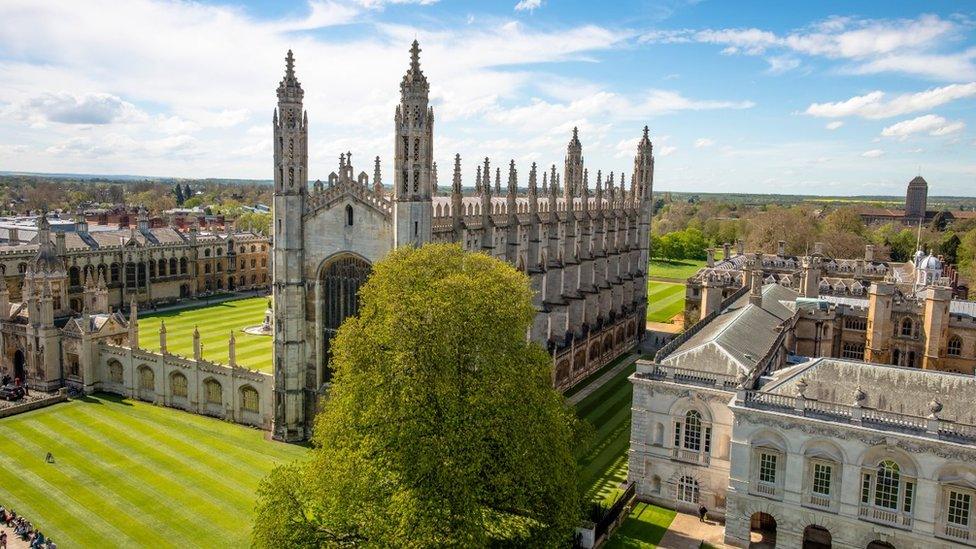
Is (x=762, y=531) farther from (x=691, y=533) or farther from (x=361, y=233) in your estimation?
(x=361, y=233)

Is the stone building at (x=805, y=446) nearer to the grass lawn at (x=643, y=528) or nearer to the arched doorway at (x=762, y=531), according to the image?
the arched doorway at (x=762, y=531)

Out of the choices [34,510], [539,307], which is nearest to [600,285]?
[539,307]

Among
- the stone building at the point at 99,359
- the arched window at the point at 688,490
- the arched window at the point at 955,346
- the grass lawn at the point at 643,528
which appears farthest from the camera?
the arched window at the point at 955,346

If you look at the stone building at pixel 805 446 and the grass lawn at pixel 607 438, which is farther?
the grass lawn at pixel 607 438

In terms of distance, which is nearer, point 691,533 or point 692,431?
point 691,533

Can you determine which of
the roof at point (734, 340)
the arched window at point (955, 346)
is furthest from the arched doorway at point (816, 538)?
A: the arched window at point (955, 346)

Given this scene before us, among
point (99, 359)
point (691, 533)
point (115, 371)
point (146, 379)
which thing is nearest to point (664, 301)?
point (691, 533)

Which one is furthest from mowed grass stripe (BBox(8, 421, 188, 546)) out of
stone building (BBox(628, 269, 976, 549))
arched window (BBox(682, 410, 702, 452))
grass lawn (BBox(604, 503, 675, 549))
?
arched window (BBox(682, 410, 702, 452))
